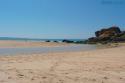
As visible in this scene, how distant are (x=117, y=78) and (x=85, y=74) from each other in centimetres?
127

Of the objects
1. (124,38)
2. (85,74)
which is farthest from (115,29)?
(85,74)

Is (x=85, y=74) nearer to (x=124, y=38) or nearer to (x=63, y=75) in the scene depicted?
(x=63, y=75)

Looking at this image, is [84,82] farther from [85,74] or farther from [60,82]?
[85,74]

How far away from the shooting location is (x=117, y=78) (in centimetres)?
890

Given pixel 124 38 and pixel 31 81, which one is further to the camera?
pixel 124 38

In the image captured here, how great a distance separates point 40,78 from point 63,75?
3.24 ft

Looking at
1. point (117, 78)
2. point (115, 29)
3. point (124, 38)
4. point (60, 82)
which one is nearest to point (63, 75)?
point (60, 82)

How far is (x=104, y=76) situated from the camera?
920 cm

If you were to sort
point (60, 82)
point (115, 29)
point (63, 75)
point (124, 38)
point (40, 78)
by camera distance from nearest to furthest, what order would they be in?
point (60, 82) → point (40, 78) → point (63, 75) → point (124, 38) → point (115, 29)

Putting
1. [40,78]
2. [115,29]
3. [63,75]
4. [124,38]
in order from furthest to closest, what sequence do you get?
[115,29], [124,38], [63,75], [40,78]

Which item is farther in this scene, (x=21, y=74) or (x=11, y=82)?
(x=21, y=74)

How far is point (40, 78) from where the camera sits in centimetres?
881

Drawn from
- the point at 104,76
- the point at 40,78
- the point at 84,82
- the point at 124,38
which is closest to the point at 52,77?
the point at 40,78

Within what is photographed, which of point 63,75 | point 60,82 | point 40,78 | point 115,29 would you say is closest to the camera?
point 60,82
